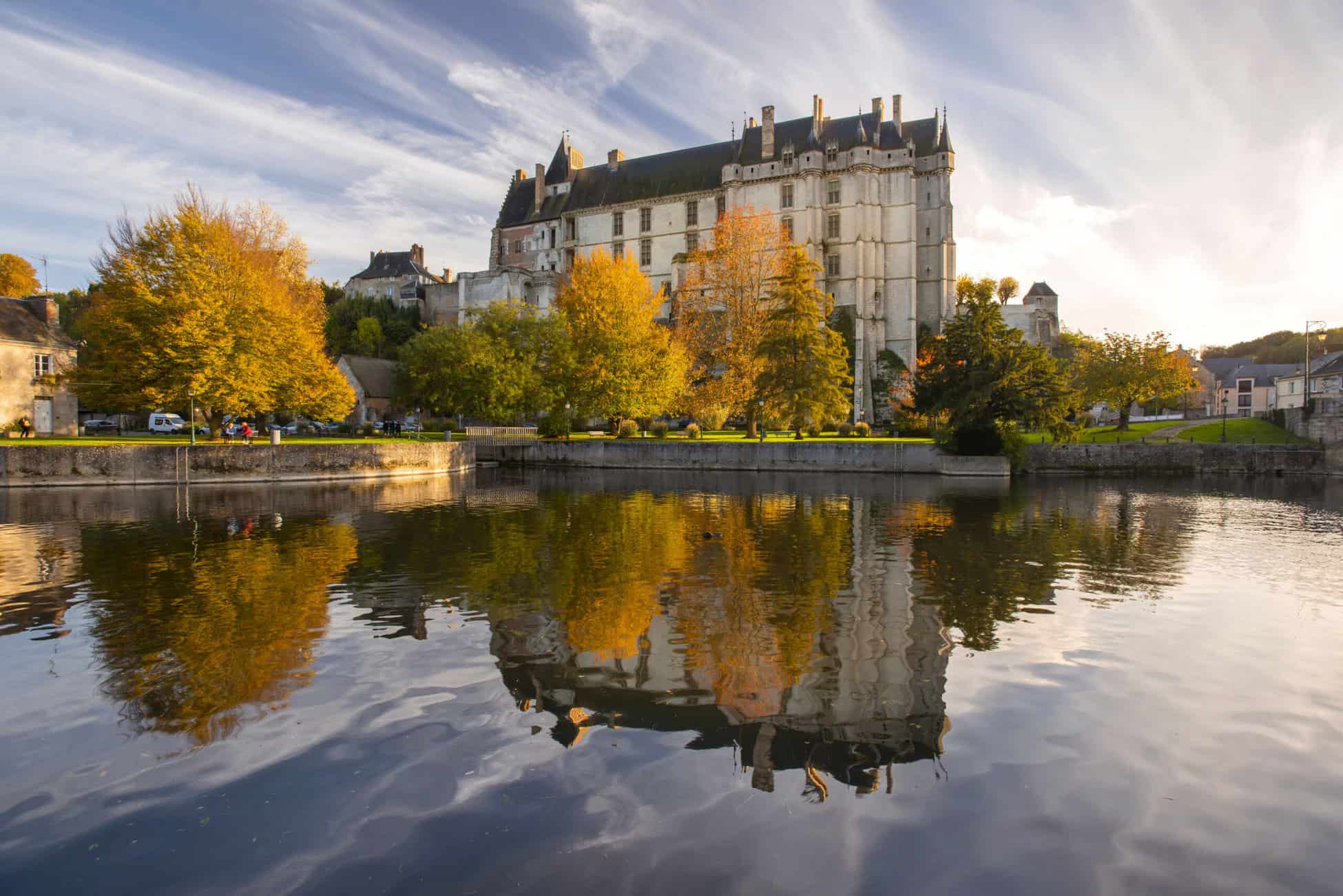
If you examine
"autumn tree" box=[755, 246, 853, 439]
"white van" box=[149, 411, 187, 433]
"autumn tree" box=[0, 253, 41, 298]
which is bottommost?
"white van" box=[149, 411, 187, 433]

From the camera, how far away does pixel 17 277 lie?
6556 cm

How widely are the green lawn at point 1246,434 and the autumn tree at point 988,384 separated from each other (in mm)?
16152

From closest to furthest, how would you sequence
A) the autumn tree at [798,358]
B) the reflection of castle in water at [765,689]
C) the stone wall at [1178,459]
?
the reflection of castle in water at [765,689] → the stone wall at [1178,459] → the autumn tree at [798,358]

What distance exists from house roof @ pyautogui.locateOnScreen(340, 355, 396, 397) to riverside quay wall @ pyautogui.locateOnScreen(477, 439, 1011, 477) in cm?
2395

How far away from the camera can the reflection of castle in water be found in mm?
5949

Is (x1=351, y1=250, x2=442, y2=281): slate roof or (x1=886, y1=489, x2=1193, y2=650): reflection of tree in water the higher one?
(x1=351, y1=250, x2=442, y2=281): slate roof

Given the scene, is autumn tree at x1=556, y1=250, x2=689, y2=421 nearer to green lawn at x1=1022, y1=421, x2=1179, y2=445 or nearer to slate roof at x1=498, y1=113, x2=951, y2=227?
green lawn at x1=1022, y1=421, x2=1179, y2=445

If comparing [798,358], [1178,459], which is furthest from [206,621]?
[1178,459]

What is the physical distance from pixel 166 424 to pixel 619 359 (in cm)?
3448

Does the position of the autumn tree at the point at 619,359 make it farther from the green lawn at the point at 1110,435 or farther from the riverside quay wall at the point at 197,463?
the green lawn at the point at 1110,435

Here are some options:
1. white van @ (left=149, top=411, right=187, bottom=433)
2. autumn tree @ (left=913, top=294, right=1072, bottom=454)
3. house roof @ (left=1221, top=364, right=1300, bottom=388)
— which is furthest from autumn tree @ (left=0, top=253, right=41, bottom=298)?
house roof @ (left=1221, top=364, right=1300, bottom=388)

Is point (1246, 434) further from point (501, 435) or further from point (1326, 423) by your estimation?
point (501, 435)

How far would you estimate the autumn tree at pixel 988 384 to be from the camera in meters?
35.2

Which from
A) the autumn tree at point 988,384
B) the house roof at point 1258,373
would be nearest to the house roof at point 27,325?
the autumn tree at point 988,384
